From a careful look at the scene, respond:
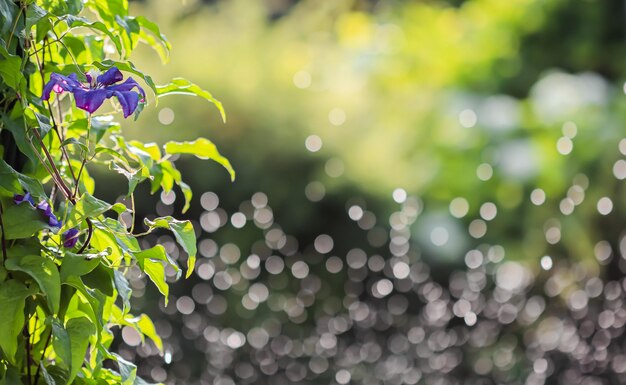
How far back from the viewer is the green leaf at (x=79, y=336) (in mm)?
840

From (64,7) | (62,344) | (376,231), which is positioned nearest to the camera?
(62,344)

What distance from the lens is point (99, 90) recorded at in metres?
0.83

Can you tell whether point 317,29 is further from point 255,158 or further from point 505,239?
point 505,239

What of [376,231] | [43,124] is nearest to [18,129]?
[43,124]

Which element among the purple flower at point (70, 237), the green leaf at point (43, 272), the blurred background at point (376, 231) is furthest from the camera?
the blurred background at point (376, 231)

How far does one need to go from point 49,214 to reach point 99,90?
13 centimetres

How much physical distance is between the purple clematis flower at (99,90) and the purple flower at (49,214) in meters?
0.10

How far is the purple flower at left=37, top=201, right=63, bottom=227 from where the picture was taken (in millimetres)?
863

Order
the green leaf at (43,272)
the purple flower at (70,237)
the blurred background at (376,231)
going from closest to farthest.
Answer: the green leaf at (43,272), the purple flower at (70,237), the blurred background at (376,231)

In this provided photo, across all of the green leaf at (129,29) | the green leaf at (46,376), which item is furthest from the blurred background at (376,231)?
the green leaf at (46,376)

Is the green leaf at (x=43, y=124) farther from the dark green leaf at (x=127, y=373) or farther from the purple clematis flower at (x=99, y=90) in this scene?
the dark green leaf at (x=127, y=373)

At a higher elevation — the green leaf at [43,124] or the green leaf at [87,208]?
the green leaf at [43,124]

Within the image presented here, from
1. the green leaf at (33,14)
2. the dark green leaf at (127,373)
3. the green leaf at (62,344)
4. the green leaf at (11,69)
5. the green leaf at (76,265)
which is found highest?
the green leaf at (33,14)

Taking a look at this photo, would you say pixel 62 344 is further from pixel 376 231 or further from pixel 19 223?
pixel 376 231
